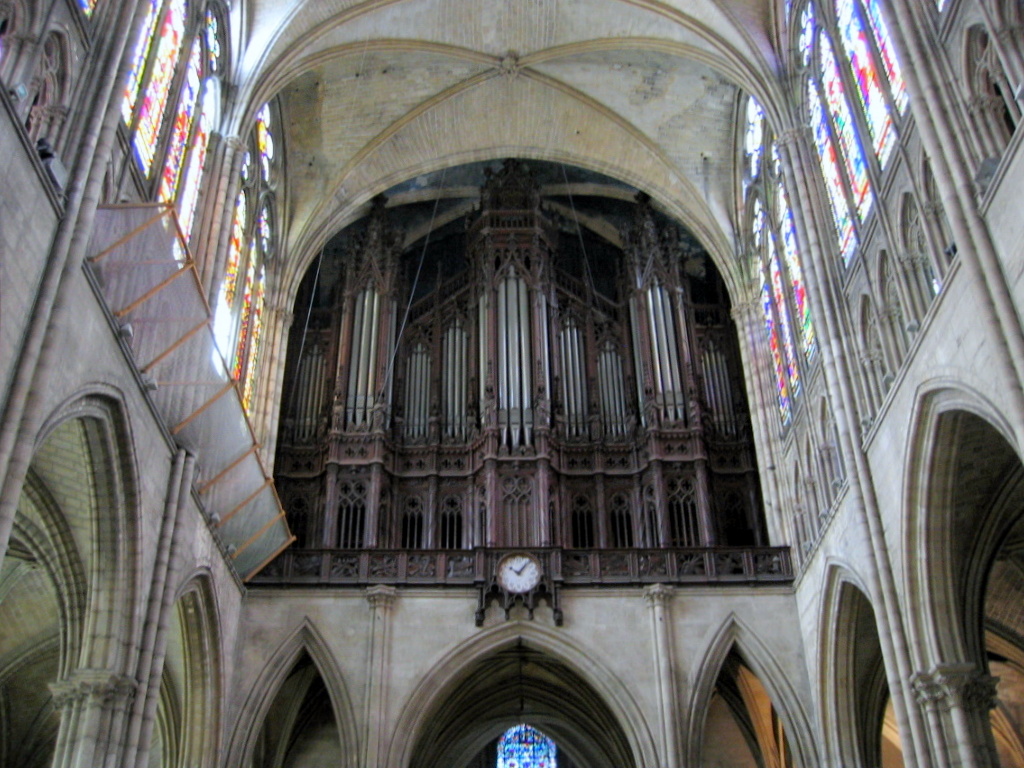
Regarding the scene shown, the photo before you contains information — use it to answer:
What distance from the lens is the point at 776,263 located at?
805 inches

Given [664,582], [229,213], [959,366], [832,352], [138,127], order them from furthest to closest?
[664,582] → [229,213] → [832,352] → [138,127] → [959,366]

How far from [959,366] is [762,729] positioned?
11.2 meters

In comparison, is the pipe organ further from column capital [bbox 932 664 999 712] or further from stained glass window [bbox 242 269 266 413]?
column capital [bbox 932 664 999 712]

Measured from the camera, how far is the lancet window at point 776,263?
62.3ft

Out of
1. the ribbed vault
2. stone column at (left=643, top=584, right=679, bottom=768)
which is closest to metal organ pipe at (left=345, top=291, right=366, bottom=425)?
the ribbed vault

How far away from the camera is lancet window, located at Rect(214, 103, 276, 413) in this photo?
19234 mm

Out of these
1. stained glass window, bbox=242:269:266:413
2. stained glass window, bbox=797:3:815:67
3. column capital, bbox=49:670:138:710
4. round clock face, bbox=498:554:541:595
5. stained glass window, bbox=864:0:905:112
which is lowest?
column capital, bbox=49:670:138:710

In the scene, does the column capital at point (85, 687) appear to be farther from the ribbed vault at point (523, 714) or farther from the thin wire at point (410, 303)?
the thin wire at point (410, 303)

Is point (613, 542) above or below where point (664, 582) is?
above

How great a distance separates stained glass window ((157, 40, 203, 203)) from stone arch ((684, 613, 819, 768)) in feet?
37.2

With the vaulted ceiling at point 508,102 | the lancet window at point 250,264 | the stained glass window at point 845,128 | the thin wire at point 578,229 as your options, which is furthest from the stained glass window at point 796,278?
the lancet window at point 250,264

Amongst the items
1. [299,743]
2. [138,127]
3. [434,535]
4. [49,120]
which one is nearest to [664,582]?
[434,535]

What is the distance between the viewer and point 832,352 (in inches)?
616

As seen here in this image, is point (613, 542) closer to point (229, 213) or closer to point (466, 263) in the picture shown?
point (466, 263)
